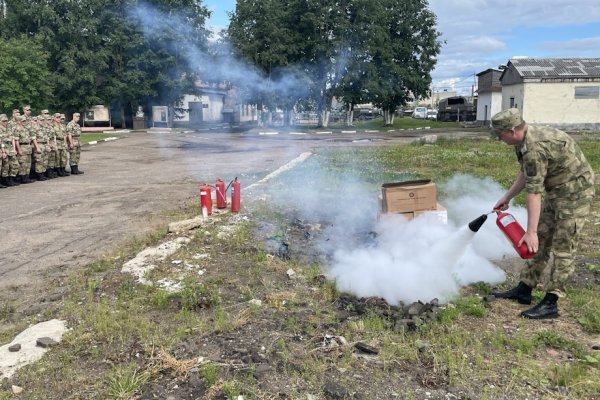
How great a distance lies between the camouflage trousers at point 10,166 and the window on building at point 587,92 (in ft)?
103

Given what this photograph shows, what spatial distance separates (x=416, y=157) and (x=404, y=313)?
1226cm

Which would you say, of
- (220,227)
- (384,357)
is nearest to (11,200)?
(220,227)

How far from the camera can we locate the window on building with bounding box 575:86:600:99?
103 feet

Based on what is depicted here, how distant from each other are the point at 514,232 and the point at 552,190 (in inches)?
21.3

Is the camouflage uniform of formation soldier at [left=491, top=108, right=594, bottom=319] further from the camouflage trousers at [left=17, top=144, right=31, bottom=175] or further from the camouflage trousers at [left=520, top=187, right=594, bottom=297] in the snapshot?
the camouflage trousers at [left=17, top=144, right=31, bottom=175]

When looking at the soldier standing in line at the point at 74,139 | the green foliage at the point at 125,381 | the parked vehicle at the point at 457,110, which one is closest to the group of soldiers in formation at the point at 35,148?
the soldier standing in line at the point at 74,139

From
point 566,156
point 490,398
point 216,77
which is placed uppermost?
point 216,77

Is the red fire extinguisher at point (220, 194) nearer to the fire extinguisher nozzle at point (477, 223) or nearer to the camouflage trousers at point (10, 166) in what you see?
the fire extinguisher nozzle at point (477, 223)

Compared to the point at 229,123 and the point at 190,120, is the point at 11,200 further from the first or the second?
the point at 190,120

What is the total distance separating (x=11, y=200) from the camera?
1064 cm

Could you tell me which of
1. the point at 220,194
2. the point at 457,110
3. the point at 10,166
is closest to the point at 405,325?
the point at 220,194

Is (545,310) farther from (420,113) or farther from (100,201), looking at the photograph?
(420,113)

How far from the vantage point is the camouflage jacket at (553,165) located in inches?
164

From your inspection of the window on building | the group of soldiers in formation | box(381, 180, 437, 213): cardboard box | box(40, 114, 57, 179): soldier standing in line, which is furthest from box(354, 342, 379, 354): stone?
the window on building
